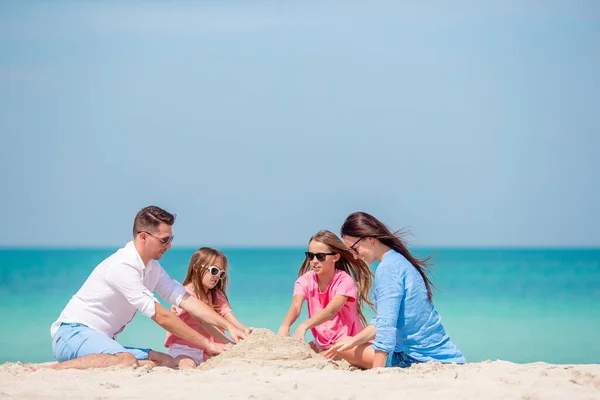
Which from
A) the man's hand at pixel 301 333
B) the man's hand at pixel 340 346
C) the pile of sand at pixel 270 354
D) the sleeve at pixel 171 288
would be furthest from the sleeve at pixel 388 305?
the sleeve at pixel 171 288

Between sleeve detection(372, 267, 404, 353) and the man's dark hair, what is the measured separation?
1.87 m

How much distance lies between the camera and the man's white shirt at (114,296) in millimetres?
6633

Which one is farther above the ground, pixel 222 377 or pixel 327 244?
pixel 327 244

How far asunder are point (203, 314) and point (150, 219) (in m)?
0.94

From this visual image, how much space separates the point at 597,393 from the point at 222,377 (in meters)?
2.48

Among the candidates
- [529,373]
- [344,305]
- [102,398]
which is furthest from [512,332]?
[102,398]

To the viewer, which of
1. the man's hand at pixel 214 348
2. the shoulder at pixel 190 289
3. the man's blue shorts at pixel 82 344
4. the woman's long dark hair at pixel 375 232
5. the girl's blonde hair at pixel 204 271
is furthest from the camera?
the shoulder at pixel 190 289

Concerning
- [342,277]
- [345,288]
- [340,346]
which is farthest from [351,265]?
[340,346]

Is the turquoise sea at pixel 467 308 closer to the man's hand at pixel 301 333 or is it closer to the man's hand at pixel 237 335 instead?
the man's hand at pixel 237 335

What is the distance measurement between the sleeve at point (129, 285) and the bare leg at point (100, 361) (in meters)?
0.39

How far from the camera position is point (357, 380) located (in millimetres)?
5539

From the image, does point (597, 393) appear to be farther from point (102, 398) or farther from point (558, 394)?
point (102, 398)

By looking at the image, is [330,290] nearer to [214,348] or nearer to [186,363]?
[214,348]

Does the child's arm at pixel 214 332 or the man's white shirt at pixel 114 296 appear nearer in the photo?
the man's white shirt at pixel 114 296
